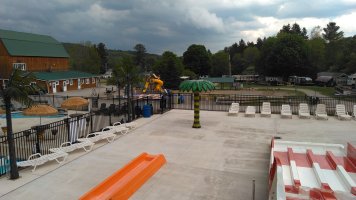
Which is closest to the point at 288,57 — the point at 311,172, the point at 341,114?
the point at 341,114

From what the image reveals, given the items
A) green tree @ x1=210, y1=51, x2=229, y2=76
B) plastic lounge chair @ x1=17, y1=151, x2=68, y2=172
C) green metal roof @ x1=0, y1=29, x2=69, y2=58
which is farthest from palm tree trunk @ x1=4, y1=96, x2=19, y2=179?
green tree @ x1=210, y1=51, x2=229, y2=76

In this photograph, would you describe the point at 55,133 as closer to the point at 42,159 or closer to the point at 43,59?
the point at 42,159

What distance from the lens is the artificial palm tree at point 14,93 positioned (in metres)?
9.36

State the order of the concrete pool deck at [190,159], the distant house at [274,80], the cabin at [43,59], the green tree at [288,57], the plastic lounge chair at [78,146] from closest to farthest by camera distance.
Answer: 1. the concrete pool deck at [190,159]
2. the plastic lounge chair at [78,146]
3. the cabin at [43,59]
4. the distant house at [274,80]
5. the green tree at [288,57]

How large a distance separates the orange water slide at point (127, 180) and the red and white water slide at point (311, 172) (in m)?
3.88

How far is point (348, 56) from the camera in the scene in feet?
199

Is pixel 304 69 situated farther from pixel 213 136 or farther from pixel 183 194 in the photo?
pixel 183 194

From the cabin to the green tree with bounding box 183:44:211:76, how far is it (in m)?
30.5

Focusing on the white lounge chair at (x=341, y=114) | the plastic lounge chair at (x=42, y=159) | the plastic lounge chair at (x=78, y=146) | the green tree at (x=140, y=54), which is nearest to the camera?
the plastic lounge chair at (x=42, y=159)

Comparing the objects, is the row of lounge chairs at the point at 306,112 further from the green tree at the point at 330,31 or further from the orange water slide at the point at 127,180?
the green tree at the point at 330,31

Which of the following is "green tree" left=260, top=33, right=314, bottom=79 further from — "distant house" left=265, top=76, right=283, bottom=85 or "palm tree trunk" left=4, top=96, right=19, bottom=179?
"palm tree trunk" left=4, top=96, right=19, bottom=179

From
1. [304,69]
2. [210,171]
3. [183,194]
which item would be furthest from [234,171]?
[304,69]

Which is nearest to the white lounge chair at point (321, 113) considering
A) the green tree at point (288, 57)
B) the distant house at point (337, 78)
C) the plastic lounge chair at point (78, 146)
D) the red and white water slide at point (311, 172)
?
the red and white water slide at point (311, 172)

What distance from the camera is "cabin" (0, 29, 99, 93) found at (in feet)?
150
